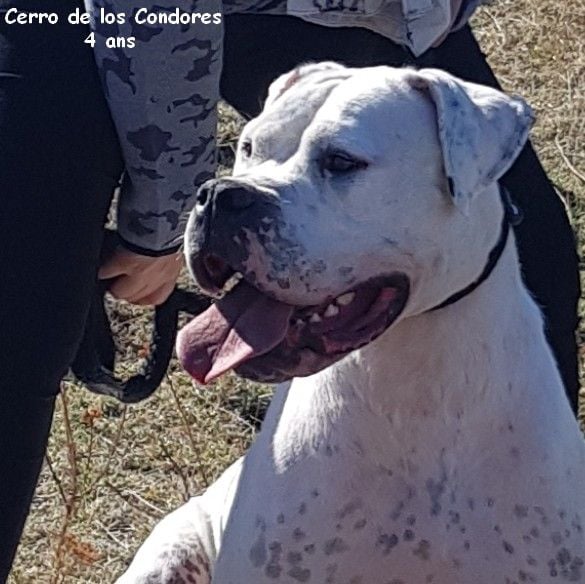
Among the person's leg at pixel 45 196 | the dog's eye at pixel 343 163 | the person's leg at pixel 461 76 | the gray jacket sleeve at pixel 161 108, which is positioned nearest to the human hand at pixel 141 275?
the gray jacket sleeve at pixel 161 108

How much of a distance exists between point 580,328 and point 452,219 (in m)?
2.08

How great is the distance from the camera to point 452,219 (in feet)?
8.18

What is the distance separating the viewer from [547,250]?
358 centimetres

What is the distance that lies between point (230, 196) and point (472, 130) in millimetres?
387

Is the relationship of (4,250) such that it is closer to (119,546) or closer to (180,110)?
(180,110)

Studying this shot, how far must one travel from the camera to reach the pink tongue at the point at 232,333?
2.46 meters

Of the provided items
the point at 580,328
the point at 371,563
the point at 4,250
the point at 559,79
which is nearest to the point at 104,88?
the point at 4,250

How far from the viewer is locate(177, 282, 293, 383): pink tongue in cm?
246

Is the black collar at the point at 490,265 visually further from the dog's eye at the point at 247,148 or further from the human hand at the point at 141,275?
the human hand at the point at 141,275

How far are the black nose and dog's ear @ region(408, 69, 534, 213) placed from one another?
31 centimetres

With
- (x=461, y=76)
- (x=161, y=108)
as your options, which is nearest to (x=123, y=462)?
(x=461, y=76)

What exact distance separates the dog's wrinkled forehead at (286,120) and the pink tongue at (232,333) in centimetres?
21

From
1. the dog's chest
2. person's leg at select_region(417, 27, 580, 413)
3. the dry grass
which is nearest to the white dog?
the dog's chest

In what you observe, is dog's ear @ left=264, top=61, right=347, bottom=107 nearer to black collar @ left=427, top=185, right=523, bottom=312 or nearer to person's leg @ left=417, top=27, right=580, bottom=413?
black collar @ left=427, top=185, right=523, bottom=312
